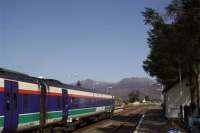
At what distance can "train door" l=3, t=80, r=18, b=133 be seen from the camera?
1628 cm

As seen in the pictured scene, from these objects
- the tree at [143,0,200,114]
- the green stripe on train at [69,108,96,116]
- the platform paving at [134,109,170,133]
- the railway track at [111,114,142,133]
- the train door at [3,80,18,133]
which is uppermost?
the tree at [143,0,200,114]

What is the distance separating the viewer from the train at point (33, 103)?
1644 centimetres

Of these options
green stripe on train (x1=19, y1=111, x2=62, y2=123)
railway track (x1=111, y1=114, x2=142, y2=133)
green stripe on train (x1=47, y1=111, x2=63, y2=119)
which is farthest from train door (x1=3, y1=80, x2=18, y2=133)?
railway track (x1=111, y1=114, x2=142, y2=133)

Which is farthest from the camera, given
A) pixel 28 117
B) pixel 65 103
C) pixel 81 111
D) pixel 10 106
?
pixel 81 111

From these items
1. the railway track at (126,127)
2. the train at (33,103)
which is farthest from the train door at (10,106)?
the railway track at (126,127)

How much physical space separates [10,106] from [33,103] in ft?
9.79

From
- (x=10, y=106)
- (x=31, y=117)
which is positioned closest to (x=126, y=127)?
(x=31, y=117)

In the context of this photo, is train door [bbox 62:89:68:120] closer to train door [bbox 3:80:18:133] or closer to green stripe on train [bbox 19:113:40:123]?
green stripe on train [bbox 19:113:40:123]

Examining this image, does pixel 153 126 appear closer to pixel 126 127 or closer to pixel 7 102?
pixel 126 127

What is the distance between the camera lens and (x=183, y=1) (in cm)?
3120

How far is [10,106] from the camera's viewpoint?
16.7m

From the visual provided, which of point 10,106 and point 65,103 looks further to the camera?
point 65,103

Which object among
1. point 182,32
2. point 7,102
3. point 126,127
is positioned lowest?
point 126,127

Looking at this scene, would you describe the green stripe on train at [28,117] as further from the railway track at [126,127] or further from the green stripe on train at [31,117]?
the railway track at [126,127]
